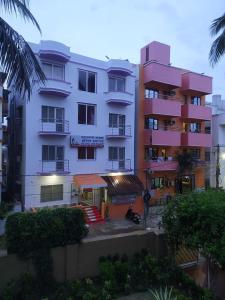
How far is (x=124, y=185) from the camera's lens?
24.8 m

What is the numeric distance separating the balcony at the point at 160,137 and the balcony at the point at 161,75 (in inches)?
185

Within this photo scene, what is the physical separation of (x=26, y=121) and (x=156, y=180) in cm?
1449

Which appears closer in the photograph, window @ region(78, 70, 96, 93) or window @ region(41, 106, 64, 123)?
window @ region(41, 106, 64, 123)

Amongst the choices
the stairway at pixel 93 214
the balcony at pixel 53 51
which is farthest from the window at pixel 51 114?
the stairway at pixel 93 214

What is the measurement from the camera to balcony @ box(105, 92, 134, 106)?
80.8 ft

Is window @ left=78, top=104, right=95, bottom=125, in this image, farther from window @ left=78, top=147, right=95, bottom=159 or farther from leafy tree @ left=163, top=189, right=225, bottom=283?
leafy tree @ left=163, top=189, right=225, bottom=283

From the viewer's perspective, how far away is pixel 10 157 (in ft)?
82.6

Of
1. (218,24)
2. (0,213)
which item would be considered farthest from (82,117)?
(218,24)

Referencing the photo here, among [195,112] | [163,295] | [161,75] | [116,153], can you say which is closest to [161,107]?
[161,75]

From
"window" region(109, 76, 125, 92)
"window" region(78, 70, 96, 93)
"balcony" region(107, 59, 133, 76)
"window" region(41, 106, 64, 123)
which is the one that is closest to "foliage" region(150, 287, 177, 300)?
"window" region(41, 106, 64, 123)

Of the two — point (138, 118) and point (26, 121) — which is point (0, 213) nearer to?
point (26, 121)

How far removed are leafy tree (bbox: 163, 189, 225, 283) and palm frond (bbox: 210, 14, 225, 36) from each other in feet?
38.8

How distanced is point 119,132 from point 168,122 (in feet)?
21.2

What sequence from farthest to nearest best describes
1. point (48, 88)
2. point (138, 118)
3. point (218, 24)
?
point (138, 118) < point (48, 88) < point (218, 24)
